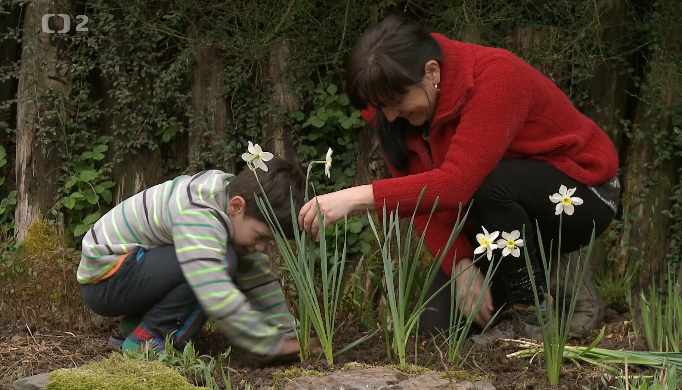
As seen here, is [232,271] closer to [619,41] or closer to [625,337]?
[625,337]

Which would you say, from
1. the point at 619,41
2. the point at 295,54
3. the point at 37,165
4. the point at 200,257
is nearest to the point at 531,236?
the point at 200,257

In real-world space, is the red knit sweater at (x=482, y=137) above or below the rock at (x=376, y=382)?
above

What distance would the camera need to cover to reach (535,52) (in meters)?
4.00

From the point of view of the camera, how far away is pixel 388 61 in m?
2.76

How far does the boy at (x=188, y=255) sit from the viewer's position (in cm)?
266

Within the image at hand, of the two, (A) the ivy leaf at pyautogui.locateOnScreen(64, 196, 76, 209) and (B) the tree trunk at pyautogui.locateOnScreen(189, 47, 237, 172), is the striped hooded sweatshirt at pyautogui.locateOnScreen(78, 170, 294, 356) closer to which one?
(B) the tree trunk at pyautogui.locateOnScreen(189, 47, 237, 172)

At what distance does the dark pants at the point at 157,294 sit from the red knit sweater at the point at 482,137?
2.41ft

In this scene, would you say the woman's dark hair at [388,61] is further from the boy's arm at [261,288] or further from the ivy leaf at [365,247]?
the ivy leaf at [365,247]

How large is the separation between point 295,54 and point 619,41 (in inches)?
65.3

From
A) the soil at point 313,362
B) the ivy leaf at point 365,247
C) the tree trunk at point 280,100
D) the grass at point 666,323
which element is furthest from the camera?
the tree trunk at point 280,100

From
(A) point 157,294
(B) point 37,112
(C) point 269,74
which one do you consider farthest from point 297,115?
(A) point 157,294

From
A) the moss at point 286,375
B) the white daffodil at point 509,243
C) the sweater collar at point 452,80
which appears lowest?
the moss at point 286,375

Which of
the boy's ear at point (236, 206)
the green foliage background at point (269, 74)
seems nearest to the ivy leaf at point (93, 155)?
the green foliage background at point (269, 74)

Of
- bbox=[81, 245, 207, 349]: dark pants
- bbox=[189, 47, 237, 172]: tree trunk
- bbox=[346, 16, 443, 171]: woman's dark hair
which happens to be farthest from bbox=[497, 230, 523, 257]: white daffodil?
bbox=[189, 47, 237, 172]: tree trunk
